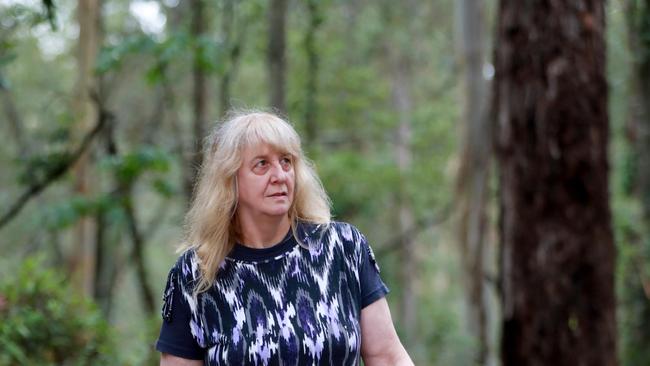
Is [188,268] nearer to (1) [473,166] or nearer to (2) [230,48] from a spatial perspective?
(2) [230,48]

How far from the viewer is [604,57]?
19.4 feet

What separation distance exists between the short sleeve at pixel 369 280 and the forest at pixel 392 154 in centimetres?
80

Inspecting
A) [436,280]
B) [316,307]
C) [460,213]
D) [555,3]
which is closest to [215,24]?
[460,213]

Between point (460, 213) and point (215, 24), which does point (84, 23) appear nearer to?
point (215, 24)

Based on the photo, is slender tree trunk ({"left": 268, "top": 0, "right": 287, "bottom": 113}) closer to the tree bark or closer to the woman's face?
the woman's face

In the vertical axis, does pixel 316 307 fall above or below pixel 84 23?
below

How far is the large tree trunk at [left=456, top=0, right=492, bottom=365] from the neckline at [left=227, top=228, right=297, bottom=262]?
1304cm

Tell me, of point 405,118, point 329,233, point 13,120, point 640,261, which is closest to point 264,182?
point 329,233

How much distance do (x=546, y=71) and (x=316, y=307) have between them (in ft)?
11.3

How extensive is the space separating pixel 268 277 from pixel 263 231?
0.56 feet

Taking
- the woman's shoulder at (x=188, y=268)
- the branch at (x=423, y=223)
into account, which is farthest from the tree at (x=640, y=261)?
the woman's shoulder at (x=188, y=268)

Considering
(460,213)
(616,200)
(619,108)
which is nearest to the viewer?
(460,213)

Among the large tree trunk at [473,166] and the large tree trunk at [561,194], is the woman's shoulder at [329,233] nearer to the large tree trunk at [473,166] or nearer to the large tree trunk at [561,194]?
the large tree trunk at [561,194]

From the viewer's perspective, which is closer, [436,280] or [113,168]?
[113,168]
